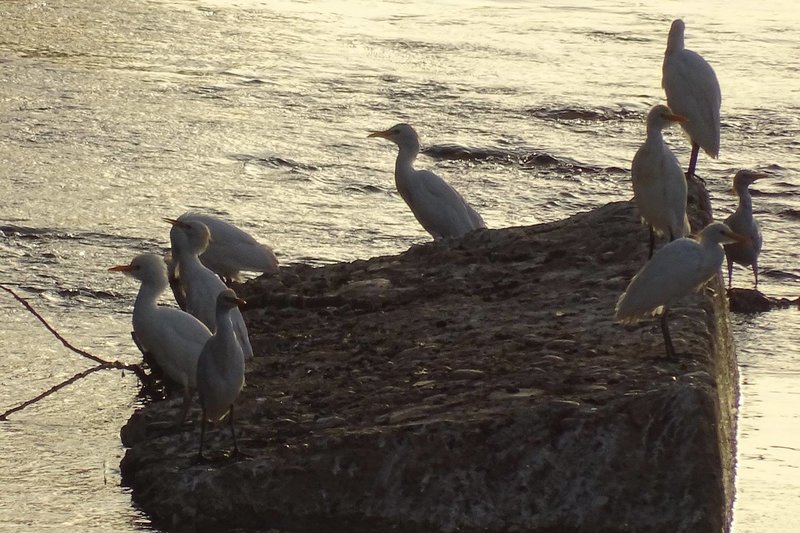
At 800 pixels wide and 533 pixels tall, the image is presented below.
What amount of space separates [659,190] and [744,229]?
291cm

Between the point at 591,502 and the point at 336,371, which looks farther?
the point at 336,371

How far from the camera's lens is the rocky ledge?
6504 millimetres

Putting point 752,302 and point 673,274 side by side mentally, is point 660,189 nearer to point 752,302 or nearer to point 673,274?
point 673,274

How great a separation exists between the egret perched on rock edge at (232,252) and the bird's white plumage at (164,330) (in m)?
1.37

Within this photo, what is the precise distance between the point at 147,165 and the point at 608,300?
6.08 m

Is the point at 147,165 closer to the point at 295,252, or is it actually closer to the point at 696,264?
the point at 295,252

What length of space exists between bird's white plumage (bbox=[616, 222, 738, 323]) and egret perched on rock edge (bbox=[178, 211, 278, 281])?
2907mm

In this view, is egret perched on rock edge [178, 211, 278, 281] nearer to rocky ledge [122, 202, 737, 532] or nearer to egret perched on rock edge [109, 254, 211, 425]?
rocky ledge [122, 202, 737, 532]

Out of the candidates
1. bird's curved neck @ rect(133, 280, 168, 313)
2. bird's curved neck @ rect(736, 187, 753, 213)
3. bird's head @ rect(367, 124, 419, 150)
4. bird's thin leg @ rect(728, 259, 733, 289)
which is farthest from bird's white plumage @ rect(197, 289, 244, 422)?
bird's curved neck @ rect(736, 187, 753, 213)

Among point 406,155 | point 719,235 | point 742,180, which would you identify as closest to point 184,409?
point 719,235

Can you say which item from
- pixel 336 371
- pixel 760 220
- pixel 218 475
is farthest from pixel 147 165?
pixel 218 475

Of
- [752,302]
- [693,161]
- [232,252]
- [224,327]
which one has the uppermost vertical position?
[693,161]

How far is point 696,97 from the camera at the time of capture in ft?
33.3

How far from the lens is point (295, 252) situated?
36.8ft
